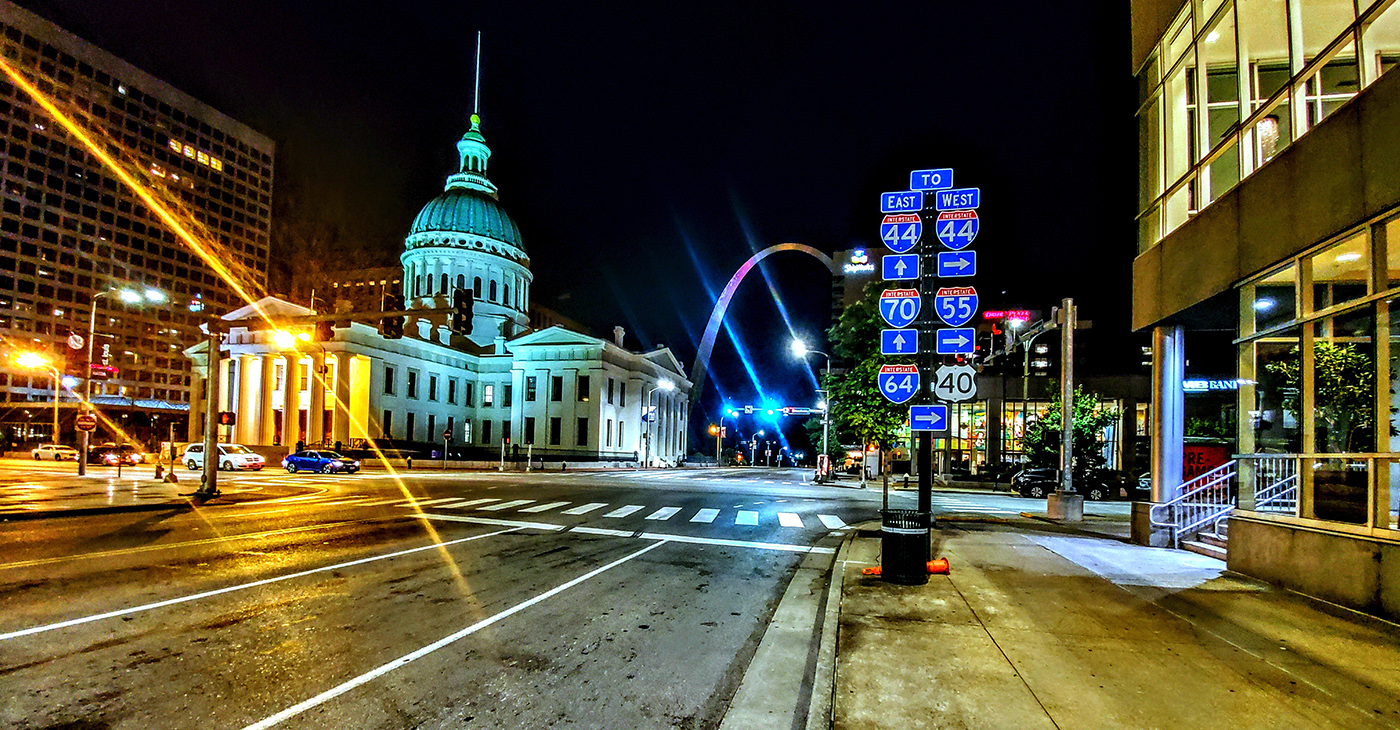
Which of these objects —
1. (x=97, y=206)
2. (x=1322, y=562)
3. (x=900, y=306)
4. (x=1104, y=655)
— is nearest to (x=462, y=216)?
(x=97, y=206)

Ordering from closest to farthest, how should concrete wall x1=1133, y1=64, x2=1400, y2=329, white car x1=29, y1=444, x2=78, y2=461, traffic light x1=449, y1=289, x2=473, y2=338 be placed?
concrete wall x1=1133, y1=64, x2=1400, y2=329, traffic light x1=449, y1=289, x2=473, y2=338, white car x1=29, y1=444, x2=78, y2=461

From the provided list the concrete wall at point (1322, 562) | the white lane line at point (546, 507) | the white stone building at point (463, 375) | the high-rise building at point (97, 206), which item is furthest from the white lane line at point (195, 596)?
the high-rise building at point (97, 206)

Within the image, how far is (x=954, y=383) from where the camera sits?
9.67m

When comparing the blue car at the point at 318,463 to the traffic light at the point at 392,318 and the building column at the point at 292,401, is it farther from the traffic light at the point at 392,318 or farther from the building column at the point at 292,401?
the building column at the point at 292,401

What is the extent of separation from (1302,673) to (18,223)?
5197 inches

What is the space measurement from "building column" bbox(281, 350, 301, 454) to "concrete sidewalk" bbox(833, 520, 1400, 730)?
220 ft

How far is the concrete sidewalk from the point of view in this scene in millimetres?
4754

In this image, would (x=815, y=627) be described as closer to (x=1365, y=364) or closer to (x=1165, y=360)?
(x=1365, y=364)

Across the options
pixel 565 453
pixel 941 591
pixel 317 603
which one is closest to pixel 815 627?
Result: pixel 941 591

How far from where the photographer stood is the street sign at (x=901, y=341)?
955cm

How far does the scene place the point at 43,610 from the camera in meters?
7.26

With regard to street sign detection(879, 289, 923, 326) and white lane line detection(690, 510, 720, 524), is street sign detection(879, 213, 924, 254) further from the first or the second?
white lane line detection(690, 510, 720, 524)

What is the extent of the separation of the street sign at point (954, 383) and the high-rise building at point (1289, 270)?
14.2 feet

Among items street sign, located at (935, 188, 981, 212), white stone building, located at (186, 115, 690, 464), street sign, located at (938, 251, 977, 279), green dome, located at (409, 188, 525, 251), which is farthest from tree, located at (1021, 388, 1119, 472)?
green dome, located at (409, 188, 525, 251)
